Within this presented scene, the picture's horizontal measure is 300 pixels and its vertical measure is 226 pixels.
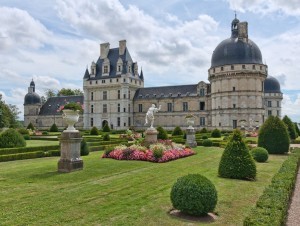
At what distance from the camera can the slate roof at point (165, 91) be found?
63384 mm

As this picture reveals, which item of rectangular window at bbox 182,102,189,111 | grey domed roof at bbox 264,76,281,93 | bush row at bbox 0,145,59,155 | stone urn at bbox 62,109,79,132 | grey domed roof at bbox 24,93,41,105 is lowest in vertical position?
bush row at bbox 0,145,59,155

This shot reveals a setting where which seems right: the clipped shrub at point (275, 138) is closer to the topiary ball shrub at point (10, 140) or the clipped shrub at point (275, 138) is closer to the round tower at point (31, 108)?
the topiary ball shrub at point (10, 140)

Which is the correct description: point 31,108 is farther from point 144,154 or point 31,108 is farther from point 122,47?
point 144,154

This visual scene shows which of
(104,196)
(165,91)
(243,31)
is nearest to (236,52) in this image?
(243,31)

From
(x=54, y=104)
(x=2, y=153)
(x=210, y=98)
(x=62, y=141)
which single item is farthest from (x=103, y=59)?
(x=62, y=141)

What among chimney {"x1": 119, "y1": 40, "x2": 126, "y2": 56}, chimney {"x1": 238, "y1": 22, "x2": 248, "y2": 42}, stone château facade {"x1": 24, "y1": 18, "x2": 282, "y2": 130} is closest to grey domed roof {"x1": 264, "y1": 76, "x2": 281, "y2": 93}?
stone château facade {"x1": 24, "y1": 18, "x2": 282, "y2": 130}

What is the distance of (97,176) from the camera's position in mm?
11609

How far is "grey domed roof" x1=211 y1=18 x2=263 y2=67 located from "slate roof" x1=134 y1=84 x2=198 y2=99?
8757 millimetres

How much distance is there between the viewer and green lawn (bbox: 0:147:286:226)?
22.6 ft

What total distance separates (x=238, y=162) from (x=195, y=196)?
17.4 feet

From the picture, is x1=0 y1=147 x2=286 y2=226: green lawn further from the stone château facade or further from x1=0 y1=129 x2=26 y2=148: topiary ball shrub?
the stone château facade

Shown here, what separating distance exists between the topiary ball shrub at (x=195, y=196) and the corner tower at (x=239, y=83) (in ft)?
155

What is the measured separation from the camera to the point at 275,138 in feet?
71.5

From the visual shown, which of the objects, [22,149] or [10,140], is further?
[10,140]
